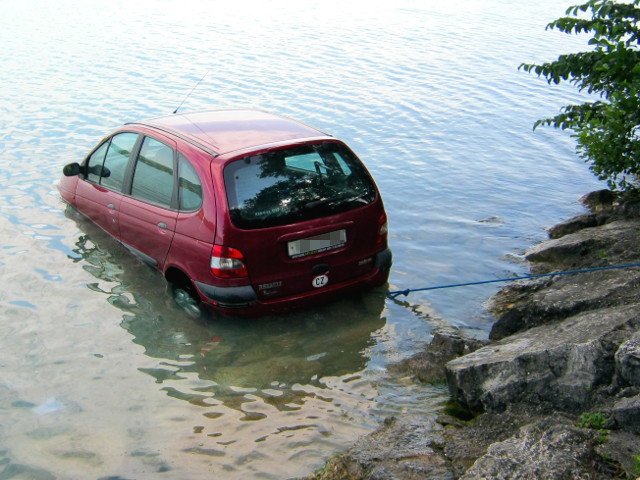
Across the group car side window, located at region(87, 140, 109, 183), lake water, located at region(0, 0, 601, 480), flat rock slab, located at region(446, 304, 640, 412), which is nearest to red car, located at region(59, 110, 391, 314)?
lake water, located at region(0, 0, 601, 480)

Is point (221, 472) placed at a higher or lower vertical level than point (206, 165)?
lower

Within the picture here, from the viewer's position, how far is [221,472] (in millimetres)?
5078

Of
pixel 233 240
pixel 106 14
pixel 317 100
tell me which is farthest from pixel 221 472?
pixel 106 14

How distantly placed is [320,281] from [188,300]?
1289 mm

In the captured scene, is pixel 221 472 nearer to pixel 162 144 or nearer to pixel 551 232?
pixel 162 144

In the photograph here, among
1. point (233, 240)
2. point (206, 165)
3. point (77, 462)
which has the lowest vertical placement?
point (77, 462)

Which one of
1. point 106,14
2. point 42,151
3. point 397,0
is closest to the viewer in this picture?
point 42,151

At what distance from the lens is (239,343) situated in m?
6.92

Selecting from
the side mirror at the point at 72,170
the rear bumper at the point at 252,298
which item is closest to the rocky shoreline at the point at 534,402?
the rear bumper at the point at 252,298

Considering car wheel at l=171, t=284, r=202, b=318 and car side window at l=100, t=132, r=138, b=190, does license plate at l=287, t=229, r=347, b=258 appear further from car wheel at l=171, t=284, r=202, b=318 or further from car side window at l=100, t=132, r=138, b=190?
car side window at l=100, t=132, r=138, b=190

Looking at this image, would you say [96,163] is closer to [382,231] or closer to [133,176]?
[133,176]

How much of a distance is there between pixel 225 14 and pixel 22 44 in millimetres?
10216

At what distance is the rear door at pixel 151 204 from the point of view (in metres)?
7.24

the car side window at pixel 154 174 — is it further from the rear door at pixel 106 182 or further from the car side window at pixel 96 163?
the car side window at pixel 96 163
